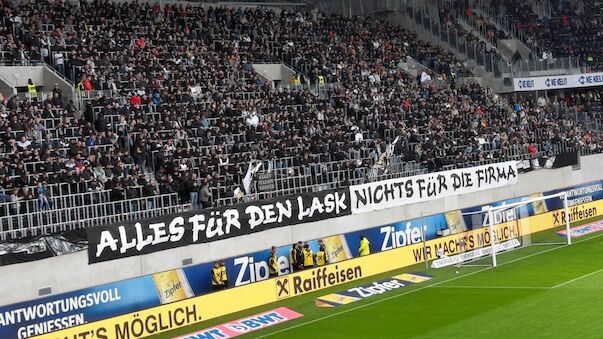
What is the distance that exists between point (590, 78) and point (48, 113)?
34.8 metres

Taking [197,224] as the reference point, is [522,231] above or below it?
below

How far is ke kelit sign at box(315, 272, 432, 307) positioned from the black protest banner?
12.2 ft

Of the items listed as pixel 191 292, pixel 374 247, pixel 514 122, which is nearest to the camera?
pixel 191 292

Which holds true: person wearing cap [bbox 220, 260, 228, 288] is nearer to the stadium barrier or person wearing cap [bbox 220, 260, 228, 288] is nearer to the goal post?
the stadium barrier

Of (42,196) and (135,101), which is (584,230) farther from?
(42,196)

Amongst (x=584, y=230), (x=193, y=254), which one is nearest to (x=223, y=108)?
(x=193, y=254)

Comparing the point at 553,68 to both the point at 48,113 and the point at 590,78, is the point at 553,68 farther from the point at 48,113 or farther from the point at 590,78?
the point at 48,113

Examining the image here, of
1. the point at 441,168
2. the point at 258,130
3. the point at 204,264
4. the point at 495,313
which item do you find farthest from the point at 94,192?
the point at 441,168

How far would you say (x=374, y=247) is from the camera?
35.3 meters

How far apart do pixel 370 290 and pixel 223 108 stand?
35.0 feet

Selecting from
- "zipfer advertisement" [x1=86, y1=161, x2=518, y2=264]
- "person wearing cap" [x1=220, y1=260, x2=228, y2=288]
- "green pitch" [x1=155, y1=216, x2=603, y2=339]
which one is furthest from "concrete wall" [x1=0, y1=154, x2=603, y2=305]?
"green pitch" [x1=155, y1=216, x2=603, y2=339]

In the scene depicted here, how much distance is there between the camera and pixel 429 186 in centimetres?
3825

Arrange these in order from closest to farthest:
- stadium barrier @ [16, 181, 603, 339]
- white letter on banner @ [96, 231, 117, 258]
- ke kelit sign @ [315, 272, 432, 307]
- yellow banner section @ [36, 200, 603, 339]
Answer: yellow banner section @ [36, 200, 603, 339] → stadium barrier @ [16, 181, 603, 339] → white letter on banner @ [96, 231, 117, 258] → ke kelit sign @ [315, 272, 432, 307]

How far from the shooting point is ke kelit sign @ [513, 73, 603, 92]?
53.4 metres
